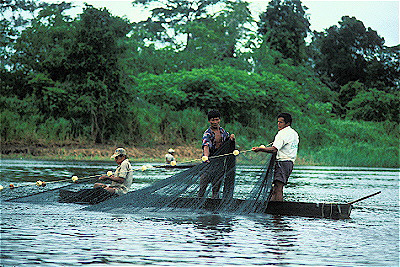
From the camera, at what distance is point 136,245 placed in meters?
7.68

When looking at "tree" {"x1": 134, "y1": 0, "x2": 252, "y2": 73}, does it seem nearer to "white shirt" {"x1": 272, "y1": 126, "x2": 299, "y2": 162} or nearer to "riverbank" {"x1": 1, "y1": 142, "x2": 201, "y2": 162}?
"riverbank" {"x1": 1, "y1": 142, "x2": 201, "y2": 162}

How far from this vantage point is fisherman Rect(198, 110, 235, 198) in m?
10.8

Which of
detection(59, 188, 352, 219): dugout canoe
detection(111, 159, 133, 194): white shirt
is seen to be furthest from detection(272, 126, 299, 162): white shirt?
detection(111, 159, 133, 194): white shirt

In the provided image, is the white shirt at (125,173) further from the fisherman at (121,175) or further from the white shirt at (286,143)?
the white shirt at (286,143)

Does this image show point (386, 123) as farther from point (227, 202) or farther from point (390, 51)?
point (227, 202)

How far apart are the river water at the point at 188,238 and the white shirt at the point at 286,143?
89cm

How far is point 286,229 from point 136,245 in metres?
2.57

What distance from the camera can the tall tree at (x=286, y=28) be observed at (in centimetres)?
4528

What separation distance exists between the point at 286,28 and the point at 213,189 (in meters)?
36.5

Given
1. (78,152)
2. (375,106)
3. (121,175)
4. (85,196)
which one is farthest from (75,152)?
(375,106)

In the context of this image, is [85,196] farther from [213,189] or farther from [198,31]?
[198,31]

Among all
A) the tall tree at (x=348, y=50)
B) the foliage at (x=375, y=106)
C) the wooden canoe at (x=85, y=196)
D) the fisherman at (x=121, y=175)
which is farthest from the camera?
the tall tree at (x=348, y=50)

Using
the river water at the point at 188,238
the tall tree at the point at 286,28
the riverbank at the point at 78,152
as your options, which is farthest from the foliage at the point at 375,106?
the river water at the point at 188,238

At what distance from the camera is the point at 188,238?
8.27m
